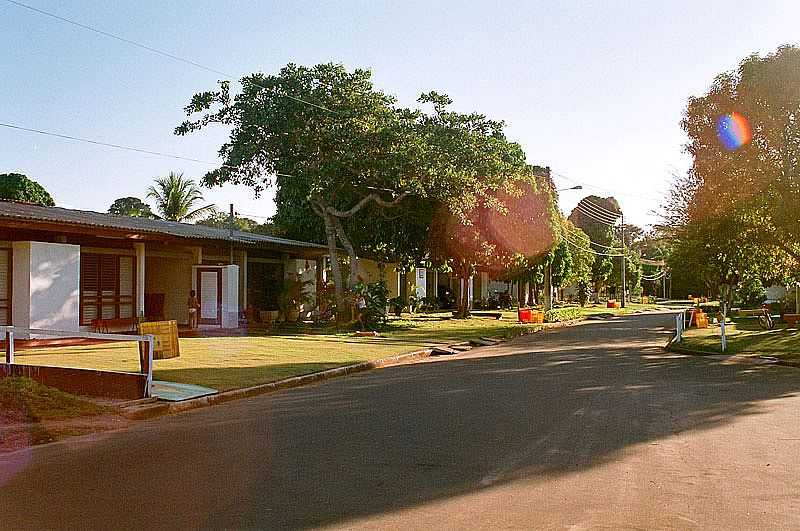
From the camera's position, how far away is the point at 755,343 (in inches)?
1059

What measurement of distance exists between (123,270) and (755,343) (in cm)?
2057

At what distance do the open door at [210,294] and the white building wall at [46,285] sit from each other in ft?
24.8

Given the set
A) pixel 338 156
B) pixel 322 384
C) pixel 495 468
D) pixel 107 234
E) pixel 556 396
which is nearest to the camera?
pixel 495 468

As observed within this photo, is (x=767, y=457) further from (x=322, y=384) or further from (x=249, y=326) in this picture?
(x=249, y=326)

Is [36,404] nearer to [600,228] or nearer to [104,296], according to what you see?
[104,296]

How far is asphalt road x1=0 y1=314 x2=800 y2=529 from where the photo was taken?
681 centimetres

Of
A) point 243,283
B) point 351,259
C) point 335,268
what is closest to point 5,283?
point 243,283

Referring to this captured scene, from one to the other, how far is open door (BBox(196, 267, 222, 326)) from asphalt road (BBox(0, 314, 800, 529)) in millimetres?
16414

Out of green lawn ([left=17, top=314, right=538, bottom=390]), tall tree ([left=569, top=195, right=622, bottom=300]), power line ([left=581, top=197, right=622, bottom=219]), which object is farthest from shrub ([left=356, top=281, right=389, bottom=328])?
power line ([left=581, top=197, right=622, bottom=219])

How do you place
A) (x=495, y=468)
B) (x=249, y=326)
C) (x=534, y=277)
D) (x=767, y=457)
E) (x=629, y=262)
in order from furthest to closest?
(x=629, y=262), (x=534, y=277), (x=249, y=326), (x=767, y=457), (x=495, y=468)

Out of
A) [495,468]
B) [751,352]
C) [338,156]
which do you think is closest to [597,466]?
[495,468]

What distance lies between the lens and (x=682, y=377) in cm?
1783

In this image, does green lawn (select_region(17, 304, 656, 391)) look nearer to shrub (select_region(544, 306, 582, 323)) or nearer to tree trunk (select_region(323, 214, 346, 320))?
tree trunk (select_region(323, 214, 346, 320))

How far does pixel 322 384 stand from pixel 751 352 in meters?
Result: 14.1
